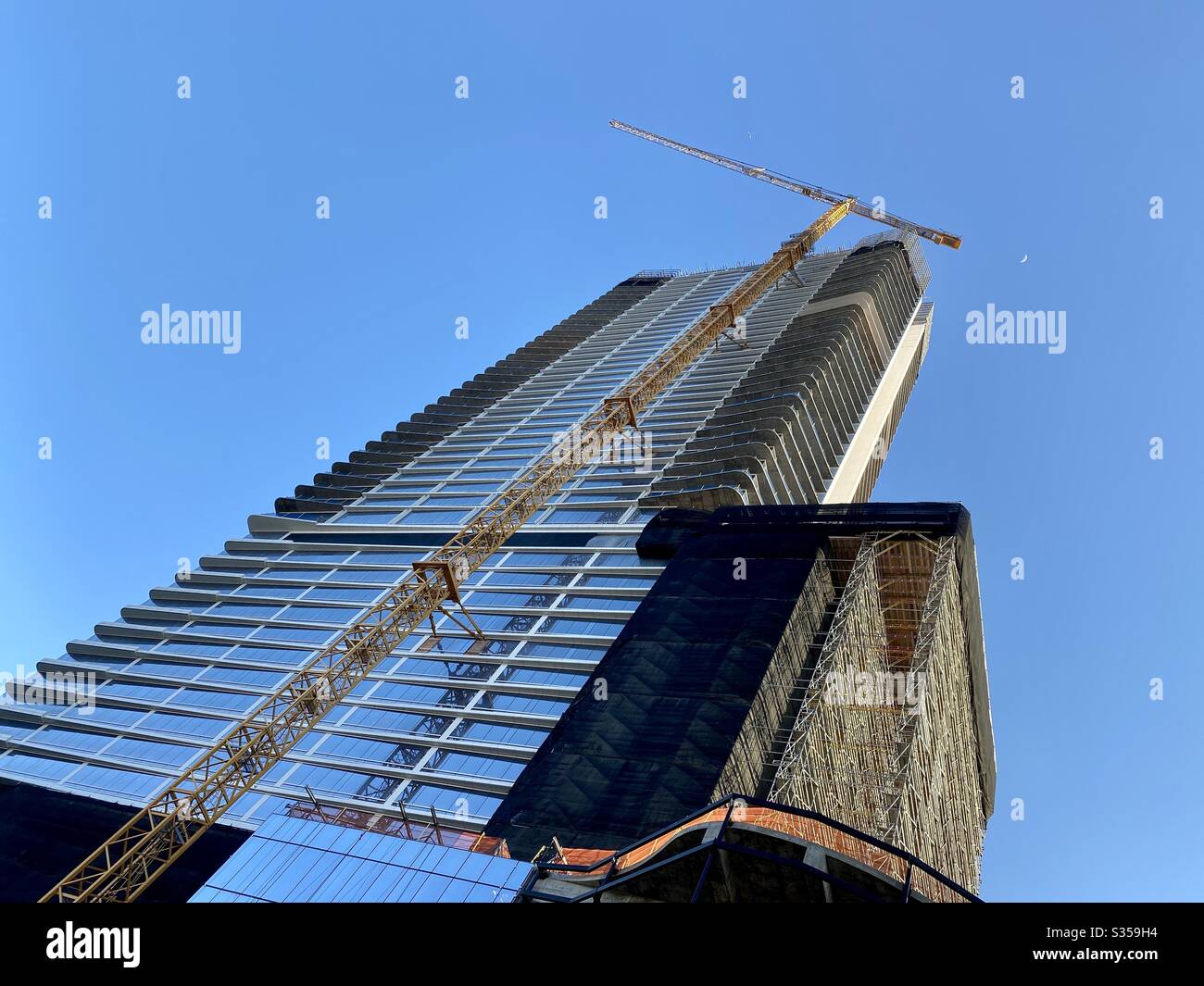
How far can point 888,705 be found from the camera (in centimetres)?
4869

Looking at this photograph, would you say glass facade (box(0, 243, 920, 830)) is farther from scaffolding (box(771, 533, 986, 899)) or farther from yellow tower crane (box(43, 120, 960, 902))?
scaffolding (box(771, 533, 986, 899))

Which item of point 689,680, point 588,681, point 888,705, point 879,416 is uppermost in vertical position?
point 879,416

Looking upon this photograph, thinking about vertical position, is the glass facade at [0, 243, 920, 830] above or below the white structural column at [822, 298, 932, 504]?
below

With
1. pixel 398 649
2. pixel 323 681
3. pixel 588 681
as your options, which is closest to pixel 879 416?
pixel 398 649

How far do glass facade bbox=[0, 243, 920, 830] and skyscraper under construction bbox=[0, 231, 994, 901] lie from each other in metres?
0.23

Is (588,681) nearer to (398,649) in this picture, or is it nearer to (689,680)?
(689,680)

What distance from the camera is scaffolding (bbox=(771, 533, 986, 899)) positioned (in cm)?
4128

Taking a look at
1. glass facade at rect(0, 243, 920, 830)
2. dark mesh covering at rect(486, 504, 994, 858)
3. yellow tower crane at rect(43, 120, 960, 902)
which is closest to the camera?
dark mesh covering at rect(486, 504, 994, 858)

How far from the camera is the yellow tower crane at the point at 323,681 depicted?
39.6 m

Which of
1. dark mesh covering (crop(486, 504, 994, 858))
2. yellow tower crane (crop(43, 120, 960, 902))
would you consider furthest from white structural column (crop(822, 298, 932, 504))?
dark mesh covering (crop(486, 504, 994, 858))

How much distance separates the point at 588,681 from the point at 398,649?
16395mm

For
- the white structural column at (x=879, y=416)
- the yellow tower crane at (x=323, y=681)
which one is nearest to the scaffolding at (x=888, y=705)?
the yellow tower crane at (x=323, y=681)
